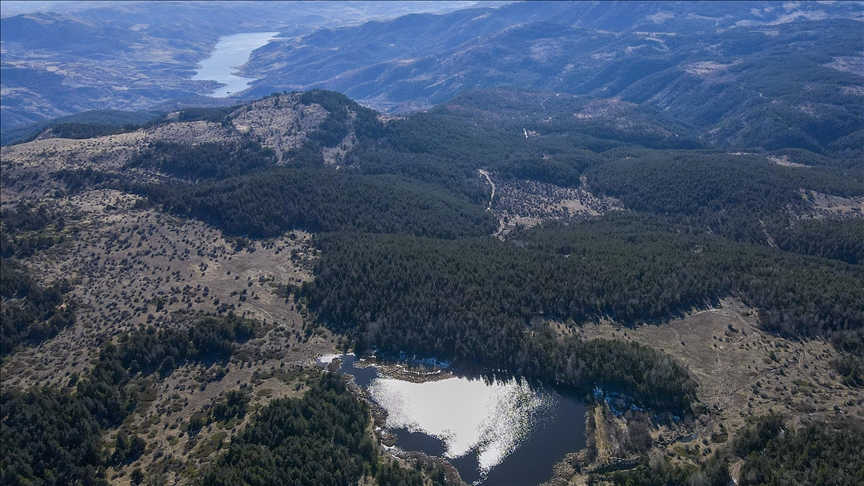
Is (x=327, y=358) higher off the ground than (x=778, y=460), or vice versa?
(x=327, y=358)

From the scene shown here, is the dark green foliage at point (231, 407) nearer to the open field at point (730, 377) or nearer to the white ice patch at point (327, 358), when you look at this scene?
the white ice patch at point (327, 358)

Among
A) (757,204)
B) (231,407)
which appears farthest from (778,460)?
(757,204)

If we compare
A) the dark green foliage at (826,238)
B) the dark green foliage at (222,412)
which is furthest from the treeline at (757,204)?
the dark green foliage at (222,412)

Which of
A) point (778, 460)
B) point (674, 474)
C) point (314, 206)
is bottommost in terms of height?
point (674, 474)

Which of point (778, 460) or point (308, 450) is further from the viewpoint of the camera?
point (308, 450)

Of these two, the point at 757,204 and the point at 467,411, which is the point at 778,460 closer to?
the point at 467,411

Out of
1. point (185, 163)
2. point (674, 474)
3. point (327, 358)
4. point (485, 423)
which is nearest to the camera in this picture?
point (674, 474)

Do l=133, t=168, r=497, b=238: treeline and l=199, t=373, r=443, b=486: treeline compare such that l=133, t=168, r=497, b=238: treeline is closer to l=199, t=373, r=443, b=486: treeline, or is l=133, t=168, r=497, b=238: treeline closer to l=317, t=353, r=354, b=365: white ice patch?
l=317, t=353, r=354, b=365: white ice patch
